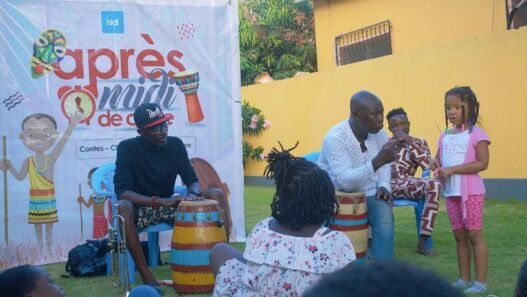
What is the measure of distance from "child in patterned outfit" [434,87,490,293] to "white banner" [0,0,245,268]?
3.16 metres

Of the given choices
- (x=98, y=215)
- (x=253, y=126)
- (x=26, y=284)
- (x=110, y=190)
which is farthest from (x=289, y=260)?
(x=253, y=126)

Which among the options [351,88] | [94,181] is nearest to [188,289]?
[94,181]

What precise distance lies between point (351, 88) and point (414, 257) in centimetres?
727

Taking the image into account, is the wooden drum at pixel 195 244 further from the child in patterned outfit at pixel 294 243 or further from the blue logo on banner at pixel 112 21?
the blue logo on banner at pixel 112 21

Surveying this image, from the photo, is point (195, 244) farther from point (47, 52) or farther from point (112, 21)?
point (112, 21)

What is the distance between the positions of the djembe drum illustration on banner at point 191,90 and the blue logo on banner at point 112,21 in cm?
73

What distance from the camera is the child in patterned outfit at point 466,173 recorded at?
4.76 m

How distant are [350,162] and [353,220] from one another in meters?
0.43

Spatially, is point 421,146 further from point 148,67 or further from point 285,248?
point 285,248

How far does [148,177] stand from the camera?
19.2 feet

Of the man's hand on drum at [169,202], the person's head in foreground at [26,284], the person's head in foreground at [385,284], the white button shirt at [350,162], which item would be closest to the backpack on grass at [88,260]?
the man's hand on drum at [169,202]

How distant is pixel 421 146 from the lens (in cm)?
700

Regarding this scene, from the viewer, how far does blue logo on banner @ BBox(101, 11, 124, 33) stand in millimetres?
7180

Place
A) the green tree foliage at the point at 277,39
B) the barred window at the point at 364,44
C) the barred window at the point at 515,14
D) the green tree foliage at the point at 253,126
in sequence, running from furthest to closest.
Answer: the green tree foliage at the point at 277,39, the green tree foliage at the point at 253,126, the barred window at the point at 364,44, the barred window at the point at 515,14
